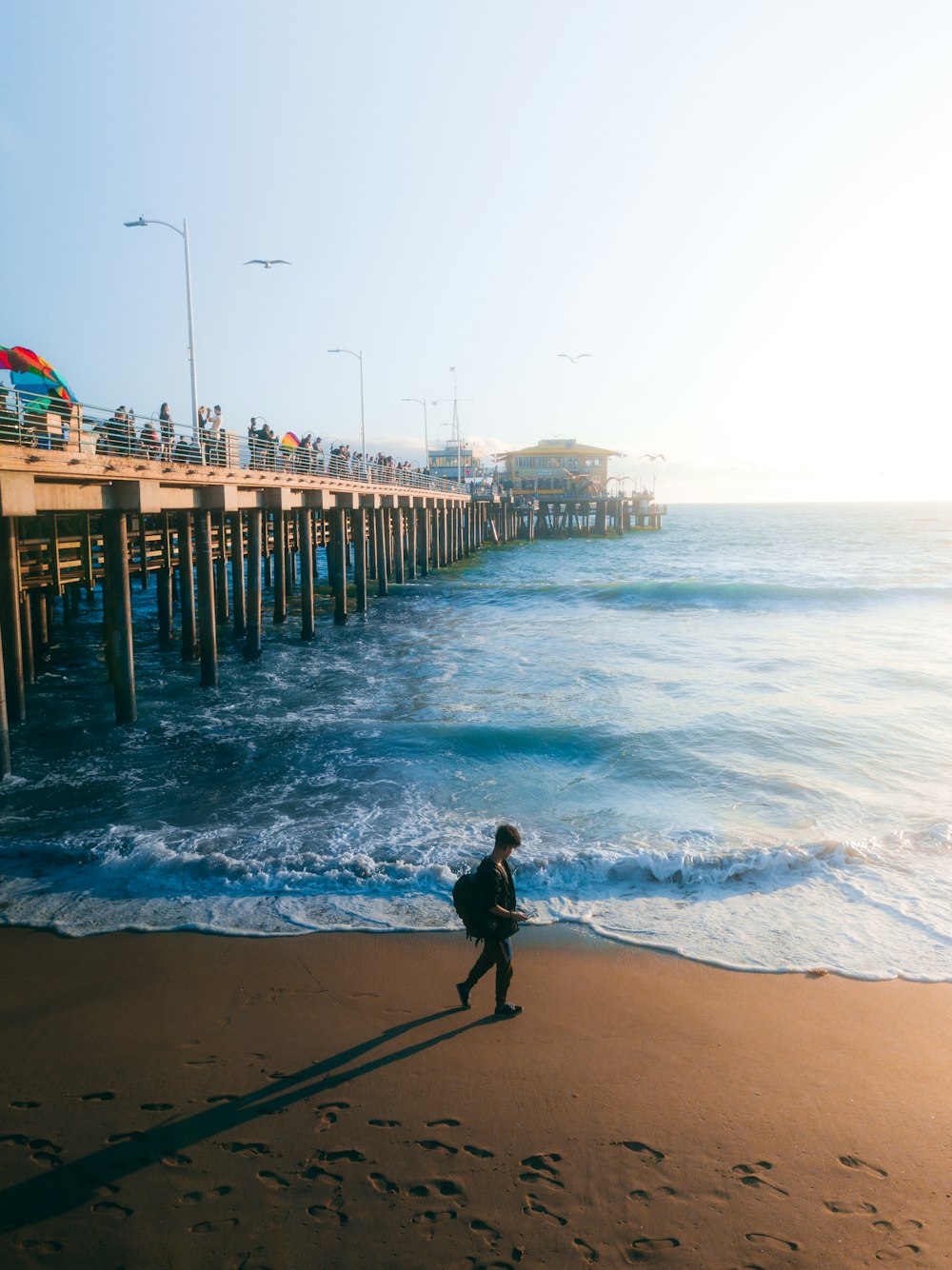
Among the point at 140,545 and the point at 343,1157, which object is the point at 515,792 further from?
the point at 140,545

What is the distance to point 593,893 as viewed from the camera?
734 centimetres

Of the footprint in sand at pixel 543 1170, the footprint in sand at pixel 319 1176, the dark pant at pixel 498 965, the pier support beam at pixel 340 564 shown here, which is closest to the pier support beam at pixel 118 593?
the dark pant at pixel 498 965

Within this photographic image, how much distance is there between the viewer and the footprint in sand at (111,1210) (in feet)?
11.9

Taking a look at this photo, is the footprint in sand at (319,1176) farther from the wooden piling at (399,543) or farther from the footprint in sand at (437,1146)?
the wooden piling at (399,543)

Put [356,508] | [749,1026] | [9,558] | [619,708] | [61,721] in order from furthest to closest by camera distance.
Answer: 1. [356,508]
2. [619,708]
3. [61,721]
4. [9,558]
5. [749,1026]

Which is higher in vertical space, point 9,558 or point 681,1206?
point 9,558

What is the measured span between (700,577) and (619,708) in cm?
2946

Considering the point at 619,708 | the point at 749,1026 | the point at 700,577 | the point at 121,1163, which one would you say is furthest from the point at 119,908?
the point at 700,577

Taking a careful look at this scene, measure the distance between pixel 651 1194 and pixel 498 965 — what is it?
1.60 metres

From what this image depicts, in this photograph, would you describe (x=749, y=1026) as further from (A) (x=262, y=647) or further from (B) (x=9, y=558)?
(A) (x=262, y=647)

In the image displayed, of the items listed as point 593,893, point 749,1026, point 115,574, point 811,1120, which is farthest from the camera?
point 115,574

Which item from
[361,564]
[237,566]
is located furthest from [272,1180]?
[361,564]

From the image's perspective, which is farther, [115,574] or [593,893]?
[115,574]

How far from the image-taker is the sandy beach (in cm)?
356
